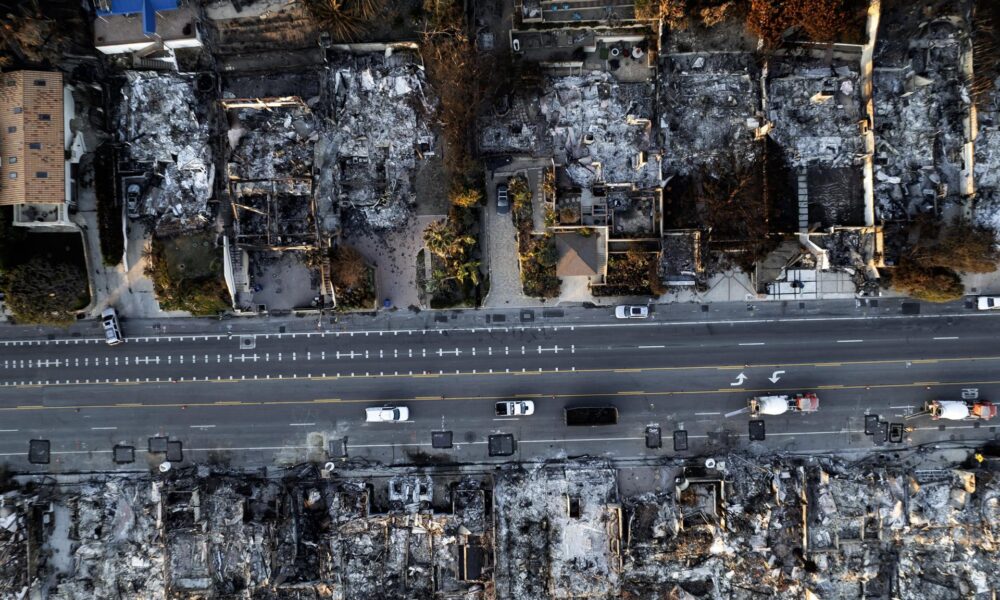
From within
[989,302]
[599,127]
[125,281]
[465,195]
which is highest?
[599,127]

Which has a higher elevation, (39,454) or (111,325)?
(111,325)

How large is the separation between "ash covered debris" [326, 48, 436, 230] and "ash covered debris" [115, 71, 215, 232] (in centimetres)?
741

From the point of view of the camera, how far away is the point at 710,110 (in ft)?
102

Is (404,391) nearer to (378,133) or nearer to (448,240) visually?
(448,240)

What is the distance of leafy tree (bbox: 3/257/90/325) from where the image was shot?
2955 centimetres

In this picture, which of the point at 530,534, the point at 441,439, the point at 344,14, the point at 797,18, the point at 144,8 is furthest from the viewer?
the point at 441,439

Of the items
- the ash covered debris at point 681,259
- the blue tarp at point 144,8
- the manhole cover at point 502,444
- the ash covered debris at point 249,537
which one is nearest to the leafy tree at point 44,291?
the ash covered debris at point 249,537

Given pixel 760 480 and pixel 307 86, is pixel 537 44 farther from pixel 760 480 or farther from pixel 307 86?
pixel 760 480

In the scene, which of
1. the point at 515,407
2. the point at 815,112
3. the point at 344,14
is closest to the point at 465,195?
the point at 344,14

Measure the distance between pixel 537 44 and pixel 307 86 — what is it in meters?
13.9

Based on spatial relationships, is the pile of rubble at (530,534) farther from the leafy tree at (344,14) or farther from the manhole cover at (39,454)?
the leafy tree at (344,14)

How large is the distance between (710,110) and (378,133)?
65.6 ft

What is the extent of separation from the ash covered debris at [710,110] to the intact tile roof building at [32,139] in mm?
34664

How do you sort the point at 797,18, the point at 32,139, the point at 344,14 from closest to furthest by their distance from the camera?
1. the point at 797,18
2. the point at 32,139
3. the point at 344,14
